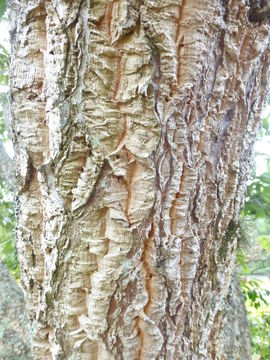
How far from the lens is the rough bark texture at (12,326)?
869 mm

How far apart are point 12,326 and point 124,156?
2.37 feet

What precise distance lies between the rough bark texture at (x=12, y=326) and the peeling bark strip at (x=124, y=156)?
0.82ft

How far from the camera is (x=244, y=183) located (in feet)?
2.38

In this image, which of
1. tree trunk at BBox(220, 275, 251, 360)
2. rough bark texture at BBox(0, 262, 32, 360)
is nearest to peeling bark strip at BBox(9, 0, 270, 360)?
rough bark texture at BBox(0, 262, 32, 360)

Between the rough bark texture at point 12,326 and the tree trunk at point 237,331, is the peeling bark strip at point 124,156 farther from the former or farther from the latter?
the tree trunk at point 237,331

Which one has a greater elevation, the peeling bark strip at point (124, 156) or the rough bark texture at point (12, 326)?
the peeling bark strip at point (124, 156)

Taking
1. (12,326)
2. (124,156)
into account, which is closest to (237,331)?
(12,326)

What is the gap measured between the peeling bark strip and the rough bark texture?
251 millimetres

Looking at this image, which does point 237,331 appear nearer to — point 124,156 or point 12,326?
point 12,326

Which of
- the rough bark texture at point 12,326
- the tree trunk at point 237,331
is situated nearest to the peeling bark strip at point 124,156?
the rough bark texture at point 12,326

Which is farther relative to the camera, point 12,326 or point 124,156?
point 12,326

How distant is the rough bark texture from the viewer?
0.87 m

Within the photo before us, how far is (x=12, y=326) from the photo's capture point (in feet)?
3.00

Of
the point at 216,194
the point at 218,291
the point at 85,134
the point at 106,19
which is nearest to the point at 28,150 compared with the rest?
the point at 85,134
